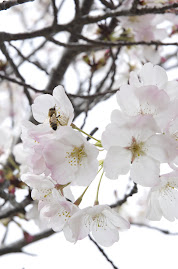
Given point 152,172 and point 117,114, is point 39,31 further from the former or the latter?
point 152,172

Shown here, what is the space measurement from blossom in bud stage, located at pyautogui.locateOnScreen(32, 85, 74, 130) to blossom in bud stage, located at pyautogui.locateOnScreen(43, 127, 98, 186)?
3.1 inches

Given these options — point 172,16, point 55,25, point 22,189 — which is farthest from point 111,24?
point 22,189

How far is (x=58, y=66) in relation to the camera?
2844 mm

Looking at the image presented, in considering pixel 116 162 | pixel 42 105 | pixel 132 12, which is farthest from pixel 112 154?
pixel 132 12

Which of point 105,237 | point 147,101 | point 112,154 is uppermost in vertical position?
point 147,101

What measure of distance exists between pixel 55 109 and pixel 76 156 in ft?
0.64

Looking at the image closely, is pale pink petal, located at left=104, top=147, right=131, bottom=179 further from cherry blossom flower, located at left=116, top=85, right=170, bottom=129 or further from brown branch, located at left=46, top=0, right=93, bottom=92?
brown branch, located at left=46, top=0, right=93, bottom=92

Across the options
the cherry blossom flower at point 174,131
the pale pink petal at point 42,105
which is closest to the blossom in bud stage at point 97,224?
the cherry blossom flower at point 174,131

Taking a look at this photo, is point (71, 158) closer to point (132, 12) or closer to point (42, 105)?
point (42, 105)

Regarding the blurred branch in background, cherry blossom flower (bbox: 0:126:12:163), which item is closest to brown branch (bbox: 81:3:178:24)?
the blurred branch in background

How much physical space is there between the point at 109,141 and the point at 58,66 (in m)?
1.95

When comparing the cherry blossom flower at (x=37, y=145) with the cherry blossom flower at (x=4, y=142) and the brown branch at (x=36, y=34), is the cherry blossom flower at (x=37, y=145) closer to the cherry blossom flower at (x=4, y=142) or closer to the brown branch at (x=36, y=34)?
the brown branch at (x=36, y=34)

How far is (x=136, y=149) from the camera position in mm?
1111

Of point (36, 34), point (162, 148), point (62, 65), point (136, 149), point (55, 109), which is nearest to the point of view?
point (162, 148)
